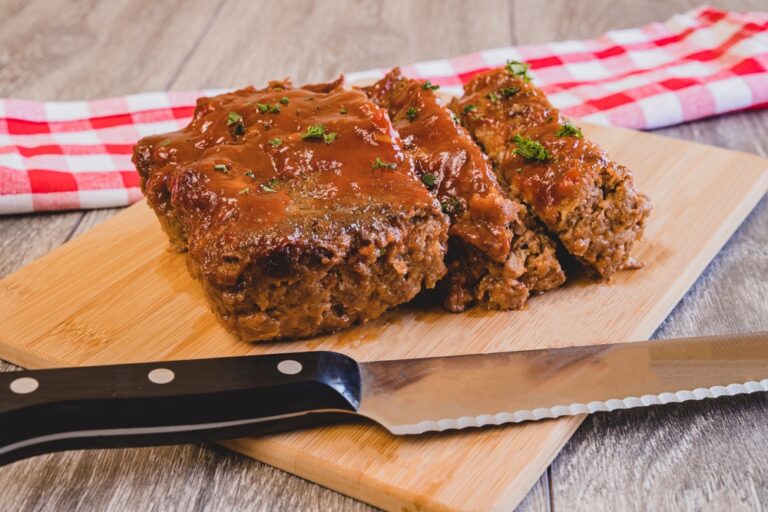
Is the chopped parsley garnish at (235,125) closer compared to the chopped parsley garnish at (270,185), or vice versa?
the chopped parsley garnish at (270,185)

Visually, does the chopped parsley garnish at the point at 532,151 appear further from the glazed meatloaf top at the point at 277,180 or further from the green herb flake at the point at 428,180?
the glazed meatloaf top at the point at 277,180

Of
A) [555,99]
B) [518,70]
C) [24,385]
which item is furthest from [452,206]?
Result: [555,99]

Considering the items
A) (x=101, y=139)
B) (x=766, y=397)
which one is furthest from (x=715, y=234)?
(x=101, y=139)

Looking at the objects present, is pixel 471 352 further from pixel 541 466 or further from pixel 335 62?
pixel 335 62

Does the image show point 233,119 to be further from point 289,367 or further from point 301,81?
point 301,81

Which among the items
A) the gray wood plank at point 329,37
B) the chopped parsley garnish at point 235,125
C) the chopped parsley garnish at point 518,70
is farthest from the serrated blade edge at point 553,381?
the gray wood plank at point 329,37

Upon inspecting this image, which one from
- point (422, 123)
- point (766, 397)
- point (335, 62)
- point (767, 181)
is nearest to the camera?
point (766, 397)

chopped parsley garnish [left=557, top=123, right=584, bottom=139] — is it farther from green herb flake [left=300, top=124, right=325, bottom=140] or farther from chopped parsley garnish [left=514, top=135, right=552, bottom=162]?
green herb flake [left=300, top=124, right=325, bottom=140]
